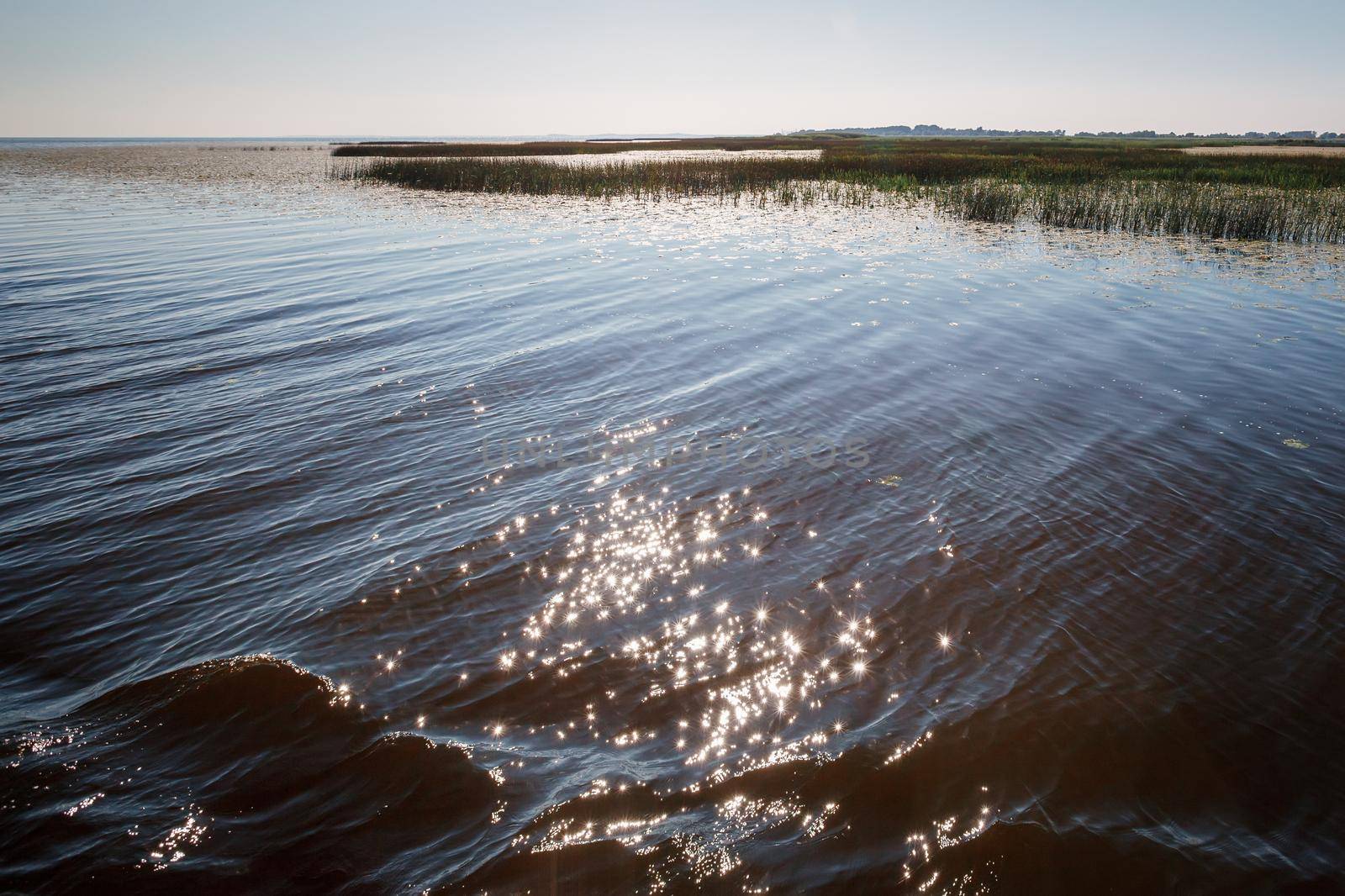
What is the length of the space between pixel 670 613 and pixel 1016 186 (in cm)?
3857

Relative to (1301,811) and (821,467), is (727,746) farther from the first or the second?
(821,467)

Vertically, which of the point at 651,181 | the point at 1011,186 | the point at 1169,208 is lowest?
the point at 1169,208

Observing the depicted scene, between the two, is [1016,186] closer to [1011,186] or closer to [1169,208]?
[1011,186]

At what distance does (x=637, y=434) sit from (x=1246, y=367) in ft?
34.3

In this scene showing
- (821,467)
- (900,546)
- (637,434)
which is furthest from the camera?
(637,434)

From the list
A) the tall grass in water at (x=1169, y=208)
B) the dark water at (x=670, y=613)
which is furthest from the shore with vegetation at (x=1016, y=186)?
the dark water at (x=670, y=613)

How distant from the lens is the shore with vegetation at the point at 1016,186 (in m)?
24.9

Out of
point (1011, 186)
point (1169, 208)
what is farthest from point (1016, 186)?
point (1169, 208)

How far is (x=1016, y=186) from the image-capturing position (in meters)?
35.6

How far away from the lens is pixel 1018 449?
8.14 meters

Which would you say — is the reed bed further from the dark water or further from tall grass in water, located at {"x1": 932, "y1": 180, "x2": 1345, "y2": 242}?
the dark water

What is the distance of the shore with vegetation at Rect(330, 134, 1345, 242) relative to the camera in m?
24.9

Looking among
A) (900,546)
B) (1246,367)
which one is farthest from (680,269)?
(900,546)

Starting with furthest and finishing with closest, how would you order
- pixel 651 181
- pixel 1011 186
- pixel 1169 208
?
pixel 651 181, pixel 1011 186, pixel 1169 208
